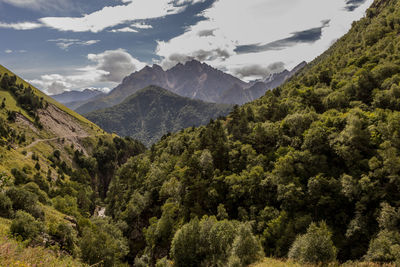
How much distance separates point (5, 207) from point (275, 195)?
67831 mm

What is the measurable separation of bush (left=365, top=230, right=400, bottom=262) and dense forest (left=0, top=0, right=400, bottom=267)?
0.20 m

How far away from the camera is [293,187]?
56.8m

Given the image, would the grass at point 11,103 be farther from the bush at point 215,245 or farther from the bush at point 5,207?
the bush at point 215,245

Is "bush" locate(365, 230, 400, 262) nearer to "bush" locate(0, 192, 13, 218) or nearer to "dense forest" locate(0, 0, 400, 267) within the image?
"dense forest" locate(0, 0, 400, 267)

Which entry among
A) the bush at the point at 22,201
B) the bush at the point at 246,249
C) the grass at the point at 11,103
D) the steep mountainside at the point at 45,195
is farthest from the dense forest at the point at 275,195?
the grass at the point at 11,103

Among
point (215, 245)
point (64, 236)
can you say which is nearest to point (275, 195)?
point (215, 245)

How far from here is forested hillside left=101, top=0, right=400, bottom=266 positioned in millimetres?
43469

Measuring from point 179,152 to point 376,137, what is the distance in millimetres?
86615

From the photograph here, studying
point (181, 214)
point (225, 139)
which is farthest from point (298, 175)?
point (181, 214)

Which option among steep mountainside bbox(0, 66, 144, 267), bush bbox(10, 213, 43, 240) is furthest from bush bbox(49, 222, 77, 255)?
bush bbox(10, 213, 43, 240)

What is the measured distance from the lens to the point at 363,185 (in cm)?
5003

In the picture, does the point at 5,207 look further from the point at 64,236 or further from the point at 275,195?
the point at 275,195

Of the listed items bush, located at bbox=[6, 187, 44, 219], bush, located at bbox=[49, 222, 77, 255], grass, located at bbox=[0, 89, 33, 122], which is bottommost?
bush, located at bbox=[49, 222, 77, 255]

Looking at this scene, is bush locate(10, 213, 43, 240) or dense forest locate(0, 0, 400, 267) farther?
dense forest locate(0, 0, 400, 267)
